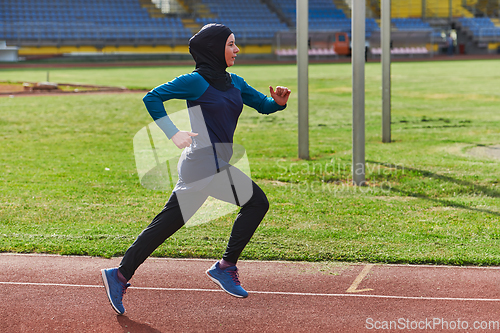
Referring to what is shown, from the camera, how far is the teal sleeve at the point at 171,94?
13.1 ft

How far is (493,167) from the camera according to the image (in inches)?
371

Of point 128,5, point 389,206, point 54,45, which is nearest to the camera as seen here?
point 389,206

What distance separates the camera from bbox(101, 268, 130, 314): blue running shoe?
13.5 feet

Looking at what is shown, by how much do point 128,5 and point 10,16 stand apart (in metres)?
10.9

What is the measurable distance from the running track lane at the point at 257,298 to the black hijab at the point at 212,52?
5.61ft

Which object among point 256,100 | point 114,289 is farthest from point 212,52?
point 114,289

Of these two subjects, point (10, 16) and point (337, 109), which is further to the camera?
point (10, 16)

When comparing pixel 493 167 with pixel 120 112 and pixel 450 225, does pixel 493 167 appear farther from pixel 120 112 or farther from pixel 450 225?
pixel 120 112

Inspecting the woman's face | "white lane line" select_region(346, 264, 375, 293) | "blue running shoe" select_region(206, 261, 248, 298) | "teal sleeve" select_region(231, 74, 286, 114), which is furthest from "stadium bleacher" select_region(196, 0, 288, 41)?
"blue running shoe" select_region(206, 261, 248, 298)

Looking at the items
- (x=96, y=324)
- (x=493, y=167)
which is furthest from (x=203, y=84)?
(x=493, y=167)

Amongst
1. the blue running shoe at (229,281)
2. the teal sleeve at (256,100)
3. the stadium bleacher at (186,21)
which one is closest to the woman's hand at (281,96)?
the teal sleeve at (256,100)

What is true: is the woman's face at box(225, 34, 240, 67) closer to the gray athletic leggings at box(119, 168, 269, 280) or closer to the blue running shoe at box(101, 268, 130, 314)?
the gray athletic leggings at box(119, 168, 269, 280)

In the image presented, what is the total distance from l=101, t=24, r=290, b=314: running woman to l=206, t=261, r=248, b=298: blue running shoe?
365 millimetres

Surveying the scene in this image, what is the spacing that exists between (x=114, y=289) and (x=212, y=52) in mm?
1887
